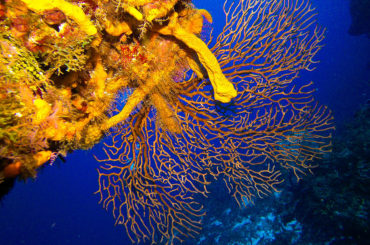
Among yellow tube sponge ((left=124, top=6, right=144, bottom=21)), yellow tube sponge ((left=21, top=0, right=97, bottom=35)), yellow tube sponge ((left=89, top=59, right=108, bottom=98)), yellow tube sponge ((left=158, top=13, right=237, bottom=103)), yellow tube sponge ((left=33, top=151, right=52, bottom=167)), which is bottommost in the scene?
yellow tube sponge ((left=33, top=151, right=52, bottom=167))

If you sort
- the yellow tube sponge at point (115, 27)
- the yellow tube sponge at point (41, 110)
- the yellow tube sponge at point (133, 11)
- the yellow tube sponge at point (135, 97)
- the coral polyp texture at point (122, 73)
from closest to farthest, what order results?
the coral polyp texture at point (122, 73), the yellow tube sponge at point (41, 110), the yellow tube sponge at point (133, 11), the yellow tube sponge at point (115, 27), the yellow tube sponge at point (135, 97)

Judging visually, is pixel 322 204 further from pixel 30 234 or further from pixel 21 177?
pixel 30 234

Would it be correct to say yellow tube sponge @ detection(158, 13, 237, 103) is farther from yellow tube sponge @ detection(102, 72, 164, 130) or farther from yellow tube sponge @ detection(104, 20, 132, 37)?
yellow tube sponge @ detection(102, 72, 164, 130)

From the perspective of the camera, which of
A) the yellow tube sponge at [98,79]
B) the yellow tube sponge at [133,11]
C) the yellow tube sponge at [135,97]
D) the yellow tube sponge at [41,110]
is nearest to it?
the yellow tube sponge at [41,110]

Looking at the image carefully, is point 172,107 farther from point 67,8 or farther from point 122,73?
point 67,8

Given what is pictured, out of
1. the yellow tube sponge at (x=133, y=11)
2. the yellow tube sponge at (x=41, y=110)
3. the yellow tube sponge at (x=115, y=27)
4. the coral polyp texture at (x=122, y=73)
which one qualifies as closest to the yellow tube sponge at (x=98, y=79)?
the coral polyp texture at (x=122, y=73)

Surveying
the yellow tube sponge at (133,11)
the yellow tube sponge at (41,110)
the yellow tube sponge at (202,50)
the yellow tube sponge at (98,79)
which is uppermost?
the yellow tube sponge at (202,50)

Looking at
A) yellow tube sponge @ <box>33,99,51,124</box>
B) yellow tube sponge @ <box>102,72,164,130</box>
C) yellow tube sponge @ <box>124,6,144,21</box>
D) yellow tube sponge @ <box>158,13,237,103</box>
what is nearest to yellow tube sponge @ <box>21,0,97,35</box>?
yellow tube sponge @ <box>124,6,144,21</box>

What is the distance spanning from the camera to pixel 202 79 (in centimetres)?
358

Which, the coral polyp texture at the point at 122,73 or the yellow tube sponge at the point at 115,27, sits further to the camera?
the yellow tube sponge at the point at 115,27

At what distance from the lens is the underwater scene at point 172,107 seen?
1792 millimetres

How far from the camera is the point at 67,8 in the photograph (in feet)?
5.42

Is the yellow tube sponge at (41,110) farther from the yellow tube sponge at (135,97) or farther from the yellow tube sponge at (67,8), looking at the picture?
the yellow tube sponge at (135,97)

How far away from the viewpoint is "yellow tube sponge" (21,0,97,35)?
1.56 meters
